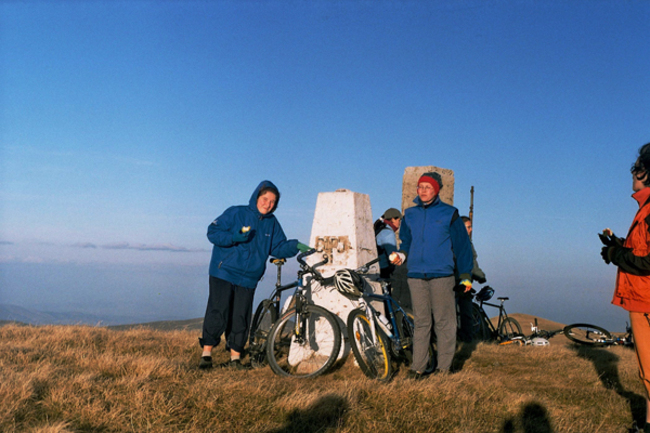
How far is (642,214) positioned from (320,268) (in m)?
3.44

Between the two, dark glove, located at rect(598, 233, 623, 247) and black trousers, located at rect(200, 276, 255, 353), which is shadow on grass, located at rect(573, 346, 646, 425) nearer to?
dark glove, located at rect(598, 233, 623, 247)

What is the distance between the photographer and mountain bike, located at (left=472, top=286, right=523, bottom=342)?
32.6 feet

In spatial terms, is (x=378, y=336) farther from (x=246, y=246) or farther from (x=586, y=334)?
(x=586, y=334)

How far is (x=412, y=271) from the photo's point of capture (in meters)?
5.24

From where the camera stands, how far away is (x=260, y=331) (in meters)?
5.90

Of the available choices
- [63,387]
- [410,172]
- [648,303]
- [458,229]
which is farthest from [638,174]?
[410,172]

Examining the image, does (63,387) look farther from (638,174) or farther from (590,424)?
(638,174)

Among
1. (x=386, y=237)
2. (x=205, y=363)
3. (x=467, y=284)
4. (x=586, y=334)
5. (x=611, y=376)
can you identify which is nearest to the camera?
(x=467, y=284)

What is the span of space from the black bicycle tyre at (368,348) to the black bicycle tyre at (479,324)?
198 inches

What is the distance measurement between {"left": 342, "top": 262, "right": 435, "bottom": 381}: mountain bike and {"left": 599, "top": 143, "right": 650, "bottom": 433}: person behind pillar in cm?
222

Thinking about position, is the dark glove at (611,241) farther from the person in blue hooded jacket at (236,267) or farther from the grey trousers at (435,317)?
the person in blue hooded jacket at (236,267)

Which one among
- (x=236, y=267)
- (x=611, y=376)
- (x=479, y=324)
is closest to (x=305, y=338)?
(x=236, y=267)

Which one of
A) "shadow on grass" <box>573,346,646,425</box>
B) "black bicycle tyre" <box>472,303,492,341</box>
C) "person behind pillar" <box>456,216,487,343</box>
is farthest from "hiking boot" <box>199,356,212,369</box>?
"black bicycle tyre" <box>472,303,492,341</box>

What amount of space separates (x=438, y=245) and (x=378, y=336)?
1.15m
